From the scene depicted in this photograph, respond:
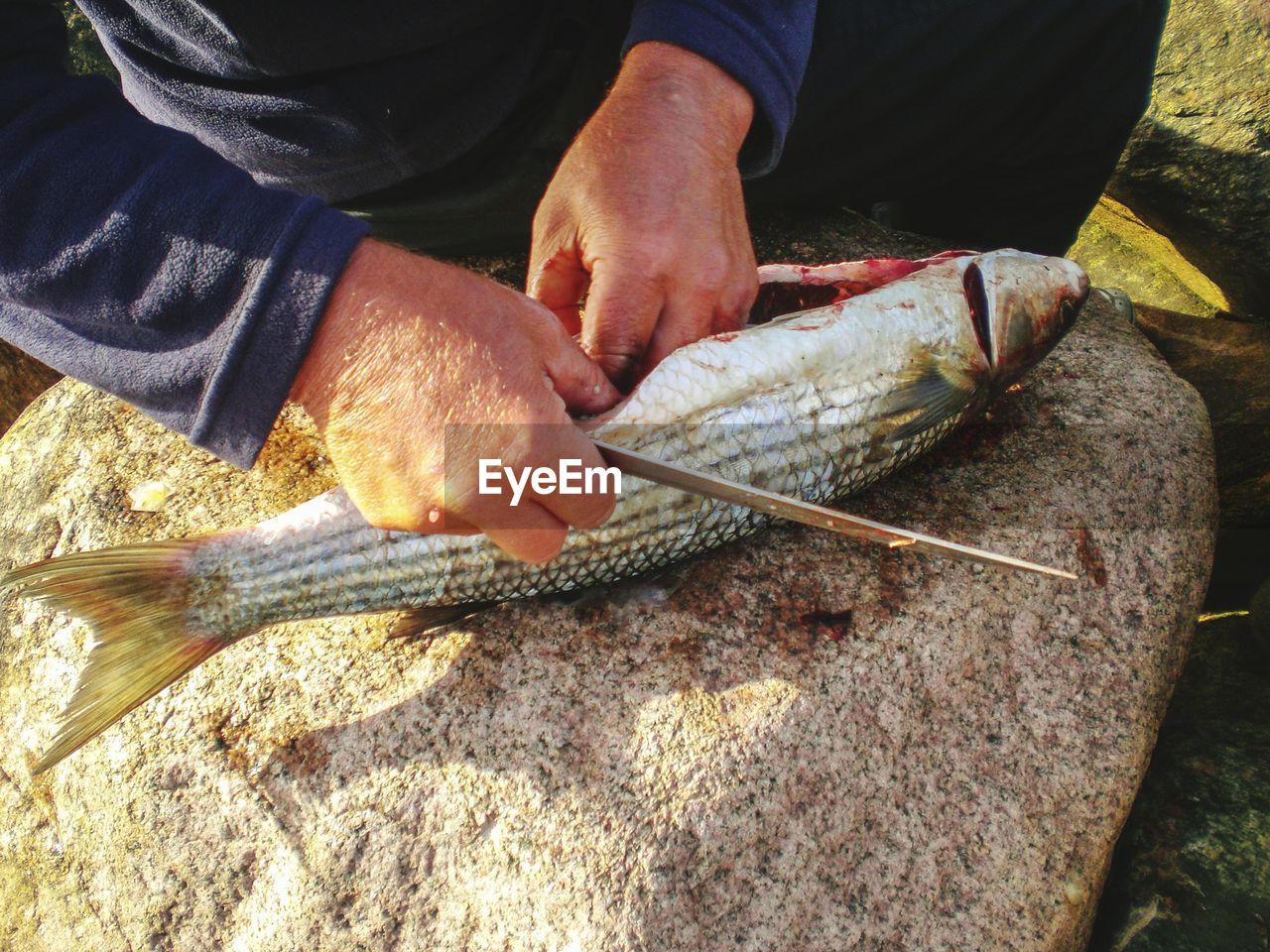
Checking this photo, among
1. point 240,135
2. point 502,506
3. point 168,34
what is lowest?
point 502,506

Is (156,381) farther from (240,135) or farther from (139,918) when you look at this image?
(139,918)

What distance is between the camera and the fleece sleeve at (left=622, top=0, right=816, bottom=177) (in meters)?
2.08

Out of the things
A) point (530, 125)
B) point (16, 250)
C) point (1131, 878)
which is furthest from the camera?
point (530, 125)

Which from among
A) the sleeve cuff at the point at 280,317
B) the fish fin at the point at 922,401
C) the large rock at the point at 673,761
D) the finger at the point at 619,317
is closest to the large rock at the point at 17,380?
the large rock at the point at 673,761

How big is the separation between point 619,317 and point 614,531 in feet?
1.62

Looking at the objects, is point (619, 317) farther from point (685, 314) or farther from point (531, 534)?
point (531, 534)

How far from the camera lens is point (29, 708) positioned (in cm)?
217

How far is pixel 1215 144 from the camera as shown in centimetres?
320

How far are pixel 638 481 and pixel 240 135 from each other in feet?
4.67

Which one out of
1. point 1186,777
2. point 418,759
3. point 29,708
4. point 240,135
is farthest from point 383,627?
point 1186,777

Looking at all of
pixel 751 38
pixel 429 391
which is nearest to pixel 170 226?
pixel 429 391

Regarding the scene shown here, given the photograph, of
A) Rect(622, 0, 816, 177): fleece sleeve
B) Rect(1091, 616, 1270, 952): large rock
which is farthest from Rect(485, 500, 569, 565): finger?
Rect(1091, 616, 1270, 952): large rock

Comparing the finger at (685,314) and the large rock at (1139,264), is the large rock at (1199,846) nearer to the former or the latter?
the finger at (685,314)

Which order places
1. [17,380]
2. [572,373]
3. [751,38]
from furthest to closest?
1. [17,380]
2. [751,38]
3. [572,373]
